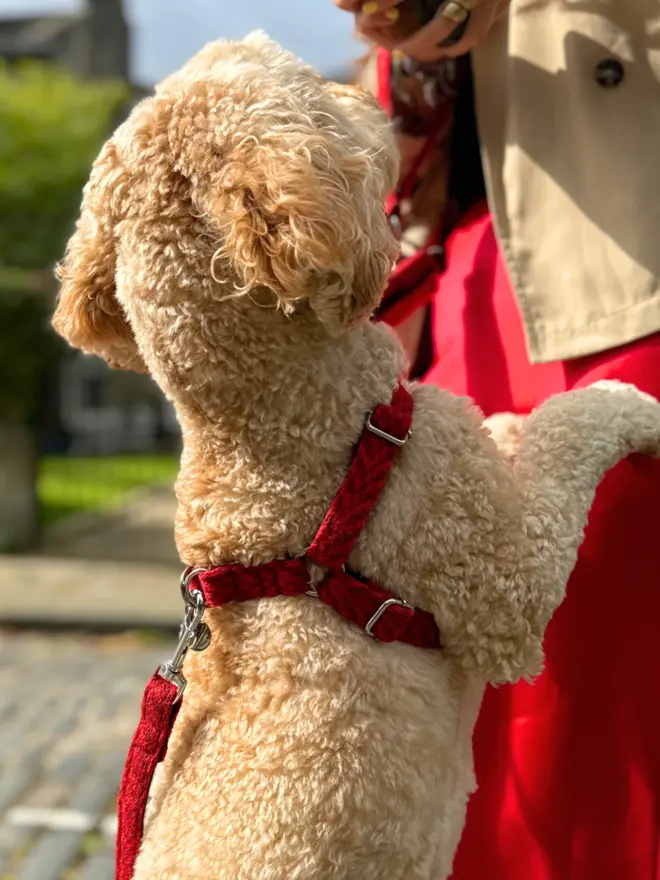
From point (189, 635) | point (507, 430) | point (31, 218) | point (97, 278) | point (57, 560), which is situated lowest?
point (57, 560)

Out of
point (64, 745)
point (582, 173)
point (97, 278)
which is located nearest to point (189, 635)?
point (97, 278)

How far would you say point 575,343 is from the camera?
1.50 m

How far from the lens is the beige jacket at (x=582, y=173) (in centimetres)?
146

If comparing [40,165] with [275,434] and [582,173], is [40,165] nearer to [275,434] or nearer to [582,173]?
[582,173]

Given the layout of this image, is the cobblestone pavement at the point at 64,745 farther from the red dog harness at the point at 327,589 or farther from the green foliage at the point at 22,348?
the green foliage at the point at 22,348

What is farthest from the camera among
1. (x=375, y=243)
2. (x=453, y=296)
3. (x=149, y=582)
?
(x=149, y=582)

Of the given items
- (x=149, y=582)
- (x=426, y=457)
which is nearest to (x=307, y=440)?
(x=426, y=457)

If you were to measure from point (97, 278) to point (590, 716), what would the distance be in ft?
3.40

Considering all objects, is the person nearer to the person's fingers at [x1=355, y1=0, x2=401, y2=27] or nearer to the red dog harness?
the person's fingers at [x1=355, y1=0, x2=401, y2=27]

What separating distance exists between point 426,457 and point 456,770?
1.47 ft

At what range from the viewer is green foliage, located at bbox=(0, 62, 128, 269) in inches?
361

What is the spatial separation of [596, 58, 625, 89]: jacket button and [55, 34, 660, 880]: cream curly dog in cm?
40

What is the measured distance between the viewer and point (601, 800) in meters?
1.56

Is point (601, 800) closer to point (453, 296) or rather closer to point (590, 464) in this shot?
point (590, 464)
